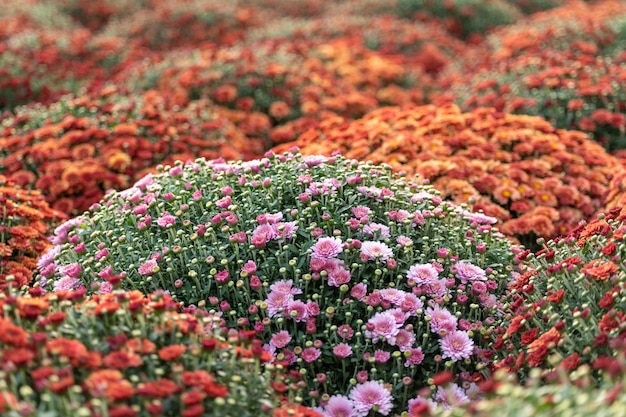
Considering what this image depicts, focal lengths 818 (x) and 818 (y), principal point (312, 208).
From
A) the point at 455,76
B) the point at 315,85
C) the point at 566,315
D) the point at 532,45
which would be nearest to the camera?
the point at 566,315

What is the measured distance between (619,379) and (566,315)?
562 mm

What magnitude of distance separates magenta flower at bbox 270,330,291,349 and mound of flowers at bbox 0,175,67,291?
52.3 inches

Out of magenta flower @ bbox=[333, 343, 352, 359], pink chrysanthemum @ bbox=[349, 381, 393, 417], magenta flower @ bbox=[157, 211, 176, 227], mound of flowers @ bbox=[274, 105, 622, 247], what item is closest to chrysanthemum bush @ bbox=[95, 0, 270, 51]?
mound of flowers @ bbox=[274, 105, 622, 247]

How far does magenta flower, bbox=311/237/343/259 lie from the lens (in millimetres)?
3199

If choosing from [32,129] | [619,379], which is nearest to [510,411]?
[619,379]

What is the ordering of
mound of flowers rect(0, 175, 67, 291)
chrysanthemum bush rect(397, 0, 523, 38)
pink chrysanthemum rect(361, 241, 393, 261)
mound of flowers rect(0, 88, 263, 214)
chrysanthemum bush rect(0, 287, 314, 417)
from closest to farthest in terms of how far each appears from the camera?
chrysanthemum bush rect(0, 287, 314, 417) < pink chrysanthemum rect(361, 241, 393, 261) < mound of flowers rect(0, 175, 67, 291) < mound of flowers rect(0, 88, 263, 214) < chrysanthemum bush rect(397, 0, 523, 38)

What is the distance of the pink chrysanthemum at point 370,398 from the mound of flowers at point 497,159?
68.2 inches

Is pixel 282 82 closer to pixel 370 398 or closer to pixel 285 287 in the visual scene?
pixel 285 287

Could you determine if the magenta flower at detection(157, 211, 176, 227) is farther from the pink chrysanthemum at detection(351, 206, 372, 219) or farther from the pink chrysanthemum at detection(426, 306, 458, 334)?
the pink chrysanthemum at detection(426, 306, 458, 334)

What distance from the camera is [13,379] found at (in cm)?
215

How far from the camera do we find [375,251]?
128 inches

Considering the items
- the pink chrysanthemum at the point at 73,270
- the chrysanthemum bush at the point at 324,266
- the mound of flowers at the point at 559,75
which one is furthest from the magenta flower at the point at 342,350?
the mound of flowers at the point at 559,75

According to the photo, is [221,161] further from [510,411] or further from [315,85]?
[315,85]

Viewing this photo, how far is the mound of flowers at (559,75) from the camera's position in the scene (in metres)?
5.91
